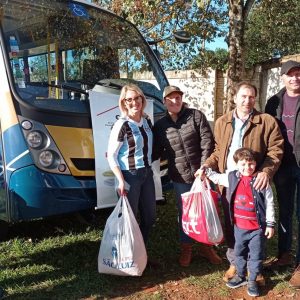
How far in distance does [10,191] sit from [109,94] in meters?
1.29

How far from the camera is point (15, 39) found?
12.3 feet

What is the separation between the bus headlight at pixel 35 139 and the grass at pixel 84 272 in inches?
43.9

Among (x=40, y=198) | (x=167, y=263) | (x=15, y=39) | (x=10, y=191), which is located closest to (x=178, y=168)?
(x=167, y=263)

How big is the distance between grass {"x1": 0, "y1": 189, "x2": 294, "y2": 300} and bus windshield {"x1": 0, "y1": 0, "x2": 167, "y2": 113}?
141 centimetres

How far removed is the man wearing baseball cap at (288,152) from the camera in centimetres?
325

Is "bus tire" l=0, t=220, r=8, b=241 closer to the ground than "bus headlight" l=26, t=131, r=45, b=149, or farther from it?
closer to the ground

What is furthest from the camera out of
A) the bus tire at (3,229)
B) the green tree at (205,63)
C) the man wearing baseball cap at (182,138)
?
the green tree at (205,63)

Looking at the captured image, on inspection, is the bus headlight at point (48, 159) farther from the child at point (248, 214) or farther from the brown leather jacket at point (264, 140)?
the brown leather jacket at point (264, 140)

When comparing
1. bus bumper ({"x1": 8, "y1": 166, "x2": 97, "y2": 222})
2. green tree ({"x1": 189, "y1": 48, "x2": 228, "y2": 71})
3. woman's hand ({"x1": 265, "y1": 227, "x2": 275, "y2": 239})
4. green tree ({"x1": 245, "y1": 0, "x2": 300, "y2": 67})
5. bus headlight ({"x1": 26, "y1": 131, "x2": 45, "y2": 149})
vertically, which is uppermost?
green tree ({"x1": 245, "y1": 0, "x2": 300, "y2": 67})

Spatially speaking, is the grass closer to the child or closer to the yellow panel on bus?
the child

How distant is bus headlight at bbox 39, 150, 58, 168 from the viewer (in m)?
3.46

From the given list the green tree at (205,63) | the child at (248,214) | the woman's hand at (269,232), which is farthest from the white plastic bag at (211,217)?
the green tree at (205,63)

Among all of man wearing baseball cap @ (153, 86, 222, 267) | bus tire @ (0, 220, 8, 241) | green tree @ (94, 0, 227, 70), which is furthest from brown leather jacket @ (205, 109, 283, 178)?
green tree @ (94, 0, 227, 70)

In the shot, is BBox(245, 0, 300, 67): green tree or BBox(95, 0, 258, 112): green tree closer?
BBox(95, 0, 258, 112): green tree
